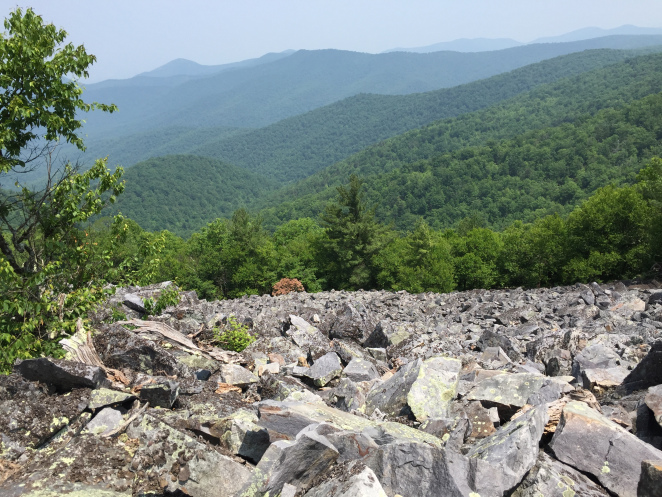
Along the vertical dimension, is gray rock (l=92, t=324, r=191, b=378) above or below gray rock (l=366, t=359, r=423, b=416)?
above

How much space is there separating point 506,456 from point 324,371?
13.4ft

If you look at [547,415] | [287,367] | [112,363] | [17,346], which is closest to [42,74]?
[17,346]

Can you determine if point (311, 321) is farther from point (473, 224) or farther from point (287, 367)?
point (473, 224)

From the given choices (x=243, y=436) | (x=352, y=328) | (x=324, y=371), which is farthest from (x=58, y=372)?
(x=352, y=328)

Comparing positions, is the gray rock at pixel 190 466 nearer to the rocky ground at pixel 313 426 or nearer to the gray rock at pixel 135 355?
the rocky ground at pixel 313 426

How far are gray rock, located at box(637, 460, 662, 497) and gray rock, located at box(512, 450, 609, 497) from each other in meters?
0.37

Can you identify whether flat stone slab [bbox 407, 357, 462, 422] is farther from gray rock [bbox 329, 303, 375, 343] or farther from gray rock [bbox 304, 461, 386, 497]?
gray rock [bbox 329, 303, 375, 343]

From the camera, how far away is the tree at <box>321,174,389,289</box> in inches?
1682

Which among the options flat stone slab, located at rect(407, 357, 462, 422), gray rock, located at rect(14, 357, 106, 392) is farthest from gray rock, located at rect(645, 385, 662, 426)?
gray rock, located at rect(14, 357, 106, 392)

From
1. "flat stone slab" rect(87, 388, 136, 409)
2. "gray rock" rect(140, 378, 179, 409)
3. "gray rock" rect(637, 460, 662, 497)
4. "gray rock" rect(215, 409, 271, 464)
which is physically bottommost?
"gray rock" rect(637, 460, 662, 497)

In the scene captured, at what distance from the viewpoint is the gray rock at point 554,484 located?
148 inches

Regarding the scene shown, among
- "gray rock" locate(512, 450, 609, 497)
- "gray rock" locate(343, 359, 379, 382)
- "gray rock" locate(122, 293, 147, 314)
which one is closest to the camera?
"gray rock" locate(512, 450, 609, 497)

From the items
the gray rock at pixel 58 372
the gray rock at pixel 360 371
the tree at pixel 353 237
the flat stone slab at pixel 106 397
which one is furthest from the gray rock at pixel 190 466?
the tree at pixel 353 237

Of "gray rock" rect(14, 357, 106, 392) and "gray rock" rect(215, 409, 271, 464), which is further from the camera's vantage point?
"gray rock" rect(14, 357, 106, 392)
